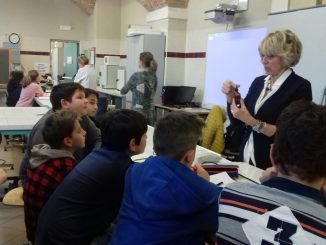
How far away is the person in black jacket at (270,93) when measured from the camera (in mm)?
2055

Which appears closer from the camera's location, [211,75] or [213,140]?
[213,140]

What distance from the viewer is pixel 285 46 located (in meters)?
2.04

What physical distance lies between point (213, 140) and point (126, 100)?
3421 millimetres

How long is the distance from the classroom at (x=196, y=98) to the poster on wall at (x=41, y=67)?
0.12 ft

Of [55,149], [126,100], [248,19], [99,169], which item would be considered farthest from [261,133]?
[126,100]

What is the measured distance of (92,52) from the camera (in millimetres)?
9539

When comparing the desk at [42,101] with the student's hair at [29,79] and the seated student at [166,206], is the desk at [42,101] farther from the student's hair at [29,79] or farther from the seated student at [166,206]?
the seated student at [166,206]

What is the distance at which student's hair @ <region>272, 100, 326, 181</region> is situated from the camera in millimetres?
944

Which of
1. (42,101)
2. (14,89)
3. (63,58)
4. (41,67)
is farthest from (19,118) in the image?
(63,58)

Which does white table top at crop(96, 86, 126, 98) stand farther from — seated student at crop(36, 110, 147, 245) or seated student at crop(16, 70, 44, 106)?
seated student at crop(36, 110, 147, 245)

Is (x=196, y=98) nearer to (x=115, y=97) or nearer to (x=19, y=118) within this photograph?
(x=115, y=97)

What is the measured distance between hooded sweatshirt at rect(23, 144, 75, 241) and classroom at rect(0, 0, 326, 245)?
0.11 ft

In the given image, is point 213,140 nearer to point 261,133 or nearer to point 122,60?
point 261,133

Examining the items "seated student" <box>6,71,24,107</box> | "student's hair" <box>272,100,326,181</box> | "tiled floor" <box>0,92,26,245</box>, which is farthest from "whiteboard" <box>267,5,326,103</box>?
"seated student" <box>6,71,24,107</box>
